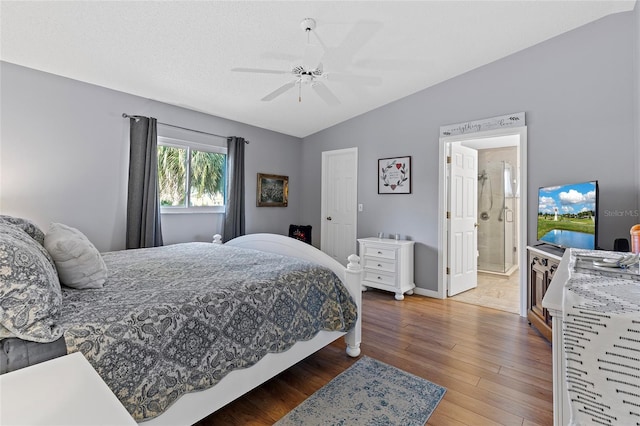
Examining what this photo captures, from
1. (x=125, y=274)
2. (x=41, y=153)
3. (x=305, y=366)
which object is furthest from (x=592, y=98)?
(x=41, y=153)

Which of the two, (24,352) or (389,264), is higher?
(24,352)

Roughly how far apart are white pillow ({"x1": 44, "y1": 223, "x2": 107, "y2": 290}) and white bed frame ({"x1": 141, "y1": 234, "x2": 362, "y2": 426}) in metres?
0.78

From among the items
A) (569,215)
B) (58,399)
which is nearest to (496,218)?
(569,215)

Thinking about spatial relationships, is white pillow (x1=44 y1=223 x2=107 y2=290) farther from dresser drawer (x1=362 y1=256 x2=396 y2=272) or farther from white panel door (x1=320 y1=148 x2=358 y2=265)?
white panel door (x1=320 y1=148 x2=358 y2=265)

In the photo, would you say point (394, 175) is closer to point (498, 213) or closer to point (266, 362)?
point (498, 213)

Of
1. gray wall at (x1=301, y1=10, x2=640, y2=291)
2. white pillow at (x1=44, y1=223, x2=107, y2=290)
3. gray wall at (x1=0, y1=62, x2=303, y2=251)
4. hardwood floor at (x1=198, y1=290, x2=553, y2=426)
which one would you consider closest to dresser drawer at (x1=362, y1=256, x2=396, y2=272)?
gray wall at (x1=301, y1=10, x2=640, y2=291)

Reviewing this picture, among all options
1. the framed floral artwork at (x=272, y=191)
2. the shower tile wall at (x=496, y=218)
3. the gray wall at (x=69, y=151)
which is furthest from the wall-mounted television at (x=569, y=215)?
the gray wall at (x=69, y=151)

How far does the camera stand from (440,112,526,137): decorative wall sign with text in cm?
322

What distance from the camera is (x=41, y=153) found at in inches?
113

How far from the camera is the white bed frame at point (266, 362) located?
4.43 feet

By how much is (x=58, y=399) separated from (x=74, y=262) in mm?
1059

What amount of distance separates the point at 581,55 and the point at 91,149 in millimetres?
5081

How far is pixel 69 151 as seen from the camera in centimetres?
303

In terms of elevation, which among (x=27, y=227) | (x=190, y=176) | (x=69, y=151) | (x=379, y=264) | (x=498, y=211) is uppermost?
(x=69, y=151)
